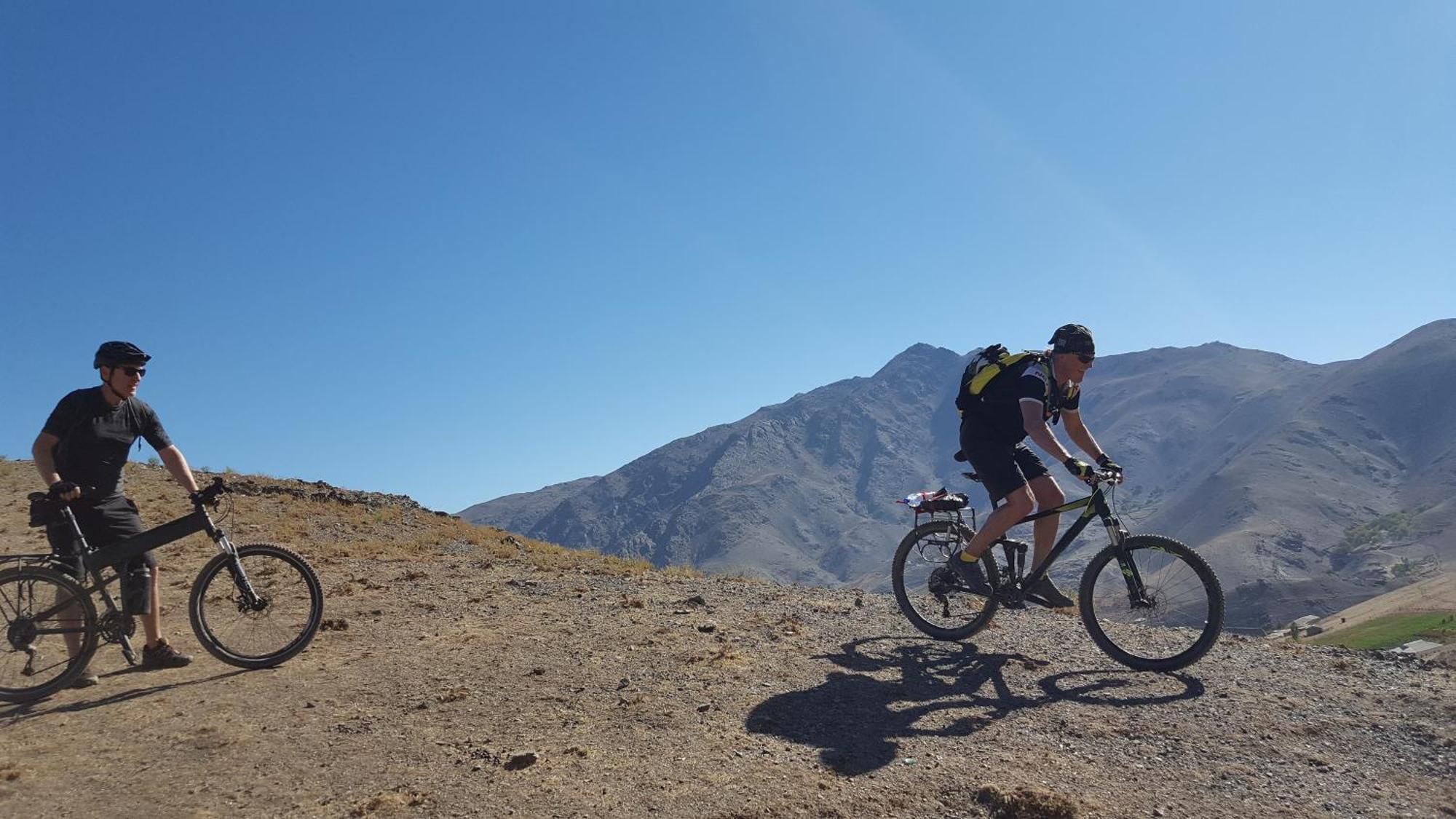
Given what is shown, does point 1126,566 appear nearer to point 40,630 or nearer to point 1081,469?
point 1081,469

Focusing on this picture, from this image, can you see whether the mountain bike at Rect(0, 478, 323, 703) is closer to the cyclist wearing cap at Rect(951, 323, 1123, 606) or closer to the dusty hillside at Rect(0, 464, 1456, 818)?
the dusty hillside at Rect(0, 464, 1456, 818)

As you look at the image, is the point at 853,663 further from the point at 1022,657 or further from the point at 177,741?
the point at 177,741

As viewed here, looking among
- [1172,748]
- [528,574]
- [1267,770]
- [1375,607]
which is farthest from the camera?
[1375,607]

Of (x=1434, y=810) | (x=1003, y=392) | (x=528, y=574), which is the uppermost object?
(x=1003, y=392)

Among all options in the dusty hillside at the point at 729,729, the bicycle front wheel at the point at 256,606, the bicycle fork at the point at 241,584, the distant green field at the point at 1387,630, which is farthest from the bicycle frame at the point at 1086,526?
the distant green field at the point at 1387,630

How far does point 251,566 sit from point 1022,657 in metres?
6.32

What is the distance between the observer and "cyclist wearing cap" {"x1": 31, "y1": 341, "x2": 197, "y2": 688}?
5883 millimetres

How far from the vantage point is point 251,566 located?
20.8ft

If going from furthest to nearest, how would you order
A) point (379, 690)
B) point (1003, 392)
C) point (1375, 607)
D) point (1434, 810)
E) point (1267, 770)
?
1. point (1375, 607)
2. point (1003, 392)
3. point (379, 690)
4. point (1267, 770)
5. point (1434, 810)

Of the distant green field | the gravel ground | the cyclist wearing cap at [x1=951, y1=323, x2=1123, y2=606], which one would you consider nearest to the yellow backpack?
the cyclist wearing cap at [x1=951, y1=323, x2=1123, y2=606]

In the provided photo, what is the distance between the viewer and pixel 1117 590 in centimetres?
620

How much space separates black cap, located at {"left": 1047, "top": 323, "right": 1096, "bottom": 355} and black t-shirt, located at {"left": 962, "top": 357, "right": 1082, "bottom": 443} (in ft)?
0.60

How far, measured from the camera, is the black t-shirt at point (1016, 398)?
6.73m

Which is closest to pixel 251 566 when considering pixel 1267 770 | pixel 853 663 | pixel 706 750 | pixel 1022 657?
pixel 706 750
